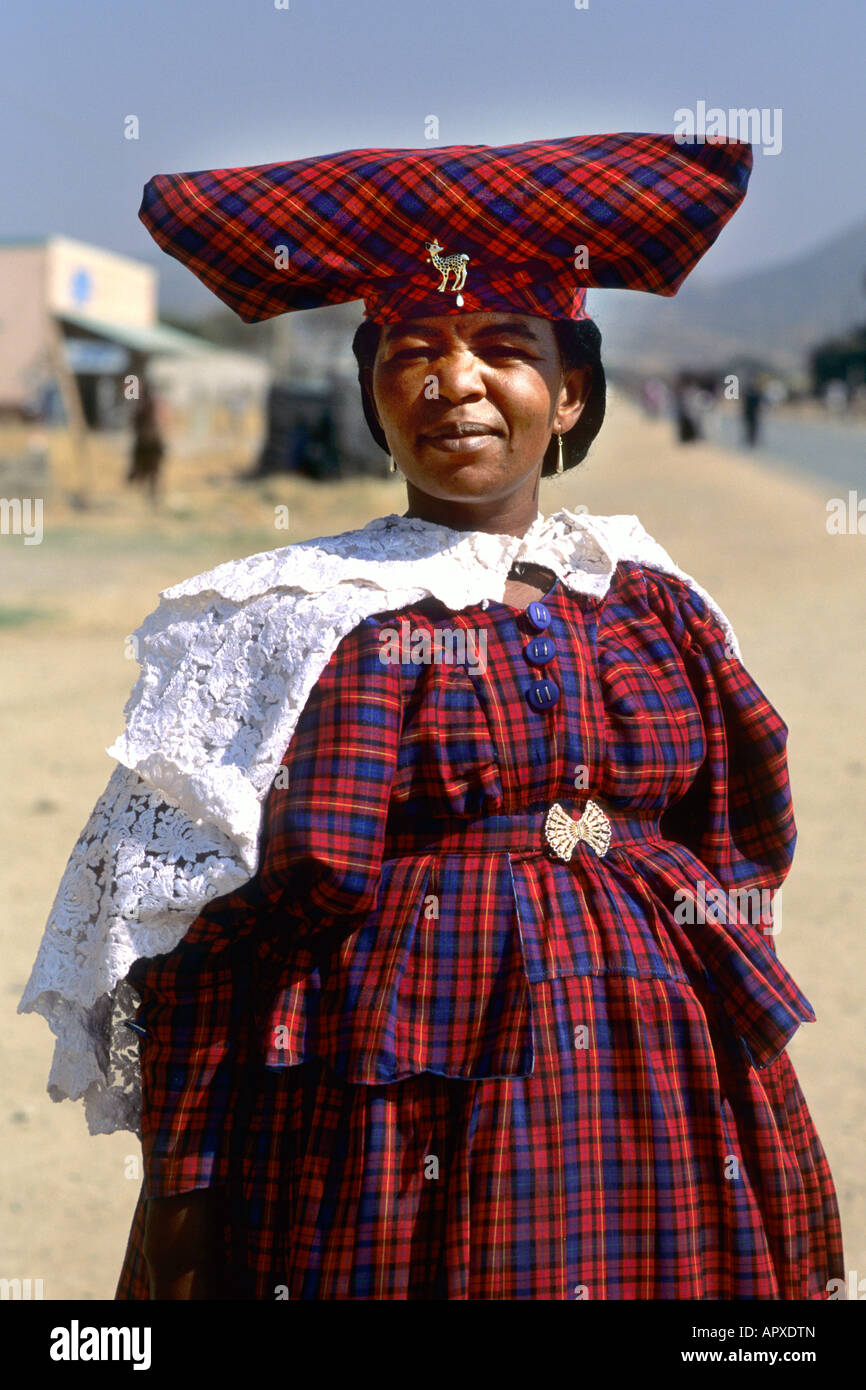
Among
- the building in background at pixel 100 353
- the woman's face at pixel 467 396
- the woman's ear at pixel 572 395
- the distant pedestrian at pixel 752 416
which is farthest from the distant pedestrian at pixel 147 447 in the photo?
the distant pedestrian at pixel 752 416

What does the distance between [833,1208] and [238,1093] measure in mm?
849

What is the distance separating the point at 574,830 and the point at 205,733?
1.59 ft

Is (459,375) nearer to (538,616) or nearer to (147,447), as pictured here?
(538,616)

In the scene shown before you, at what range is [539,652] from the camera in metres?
1.91

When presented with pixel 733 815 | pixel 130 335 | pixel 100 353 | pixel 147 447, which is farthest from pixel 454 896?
pixel 130 335

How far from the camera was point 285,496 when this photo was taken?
63.6 feet

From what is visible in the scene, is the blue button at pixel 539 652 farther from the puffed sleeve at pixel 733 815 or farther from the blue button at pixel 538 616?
the puffed sleeve at pixel 733 815

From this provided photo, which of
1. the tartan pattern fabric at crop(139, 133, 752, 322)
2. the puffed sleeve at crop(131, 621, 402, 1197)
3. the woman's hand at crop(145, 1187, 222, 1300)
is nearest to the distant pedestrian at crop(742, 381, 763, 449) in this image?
the tartan pattern fabric at crop(139, 133, 752, 322)

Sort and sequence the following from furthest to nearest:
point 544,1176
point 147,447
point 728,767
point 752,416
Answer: point 752,416 < point 147,447 < point 728,767 < point 544,1176

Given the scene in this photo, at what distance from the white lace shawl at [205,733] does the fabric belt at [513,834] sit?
0.20 meters

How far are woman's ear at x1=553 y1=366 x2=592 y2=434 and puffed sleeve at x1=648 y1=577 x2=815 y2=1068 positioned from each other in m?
0.26
